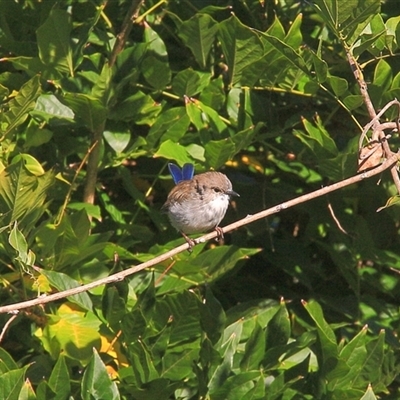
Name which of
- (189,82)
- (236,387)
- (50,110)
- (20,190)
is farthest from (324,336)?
(50,110)

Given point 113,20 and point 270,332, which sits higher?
point 113,20

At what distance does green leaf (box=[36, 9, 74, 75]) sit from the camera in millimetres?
3693

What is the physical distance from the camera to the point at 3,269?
3.74 m

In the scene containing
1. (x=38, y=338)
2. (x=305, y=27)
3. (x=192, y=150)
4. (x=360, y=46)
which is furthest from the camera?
(x=305, y=27)

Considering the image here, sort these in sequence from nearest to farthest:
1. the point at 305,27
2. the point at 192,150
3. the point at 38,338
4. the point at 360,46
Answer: the point at 360,46, the point at 38,338, the point at 192,150, the point at 305,27

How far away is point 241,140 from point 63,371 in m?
1.06

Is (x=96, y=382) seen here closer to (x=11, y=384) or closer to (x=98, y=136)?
(x=11, y=384)

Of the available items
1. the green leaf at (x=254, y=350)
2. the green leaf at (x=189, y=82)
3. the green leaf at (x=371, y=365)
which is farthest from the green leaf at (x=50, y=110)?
the green leaf at (x=371, y=365)

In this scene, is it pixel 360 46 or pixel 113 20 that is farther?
pixel 113 20

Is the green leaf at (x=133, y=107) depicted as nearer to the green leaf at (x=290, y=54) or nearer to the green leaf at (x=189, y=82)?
the green leaf at (x=189, y=82)

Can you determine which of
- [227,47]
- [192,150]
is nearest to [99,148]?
[192,150]

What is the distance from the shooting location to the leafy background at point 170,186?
344cm

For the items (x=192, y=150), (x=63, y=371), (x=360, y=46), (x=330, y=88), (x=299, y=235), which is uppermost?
(x=360, y=46)

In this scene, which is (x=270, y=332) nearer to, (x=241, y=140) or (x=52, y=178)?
(x=241, y=140)
